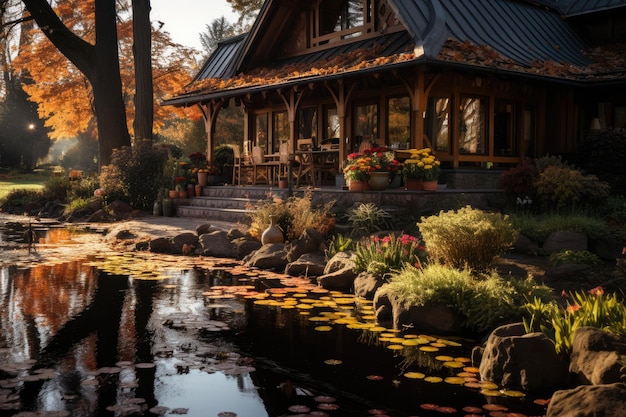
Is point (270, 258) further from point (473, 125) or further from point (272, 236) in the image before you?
point (473, 125)

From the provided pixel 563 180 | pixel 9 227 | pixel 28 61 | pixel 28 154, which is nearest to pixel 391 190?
pixel 563 180

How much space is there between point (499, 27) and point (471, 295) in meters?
14.2

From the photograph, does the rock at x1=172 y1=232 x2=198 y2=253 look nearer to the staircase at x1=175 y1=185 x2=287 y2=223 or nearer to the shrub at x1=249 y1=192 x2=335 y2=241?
the shrub at x1=249 y1=192 x2=335 y2=241

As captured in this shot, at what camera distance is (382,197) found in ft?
43.2

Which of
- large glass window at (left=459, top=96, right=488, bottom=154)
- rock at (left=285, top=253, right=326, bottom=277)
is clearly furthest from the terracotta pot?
large glass window at (left=459, top=96, right=488, bottom=154)

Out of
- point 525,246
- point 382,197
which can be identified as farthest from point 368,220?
point 525,246

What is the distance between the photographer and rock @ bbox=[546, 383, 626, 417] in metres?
3.48

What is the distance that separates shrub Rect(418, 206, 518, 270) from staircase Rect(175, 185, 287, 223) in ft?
26.9

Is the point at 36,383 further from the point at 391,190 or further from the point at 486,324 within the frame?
the point at 391,190

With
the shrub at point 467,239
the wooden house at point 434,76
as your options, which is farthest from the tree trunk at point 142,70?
the shrub at point 467,239

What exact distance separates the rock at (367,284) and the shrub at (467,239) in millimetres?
769

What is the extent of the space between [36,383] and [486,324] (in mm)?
3852

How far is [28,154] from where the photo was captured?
50938 mm

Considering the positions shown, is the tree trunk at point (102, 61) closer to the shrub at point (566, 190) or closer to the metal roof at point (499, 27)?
the metal roof at point (499, 27)
